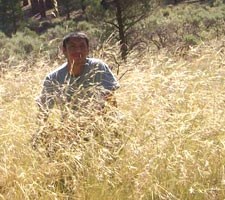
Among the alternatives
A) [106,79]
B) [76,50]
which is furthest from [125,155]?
[76,50]

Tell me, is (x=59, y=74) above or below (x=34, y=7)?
above

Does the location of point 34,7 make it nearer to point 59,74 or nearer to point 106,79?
point 59,74

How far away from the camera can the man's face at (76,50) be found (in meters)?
3.55

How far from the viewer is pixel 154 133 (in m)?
2.69

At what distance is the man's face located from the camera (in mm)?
3553

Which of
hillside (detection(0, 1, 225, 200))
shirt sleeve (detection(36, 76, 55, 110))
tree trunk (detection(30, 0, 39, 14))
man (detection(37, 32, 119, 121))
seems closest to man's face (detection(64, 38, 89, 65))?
man (detection(37, 32, 119, 121))

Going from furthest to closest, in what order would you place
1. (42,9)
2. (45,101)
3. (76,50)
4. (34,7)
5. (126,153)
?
(34,7)
(42,9)
(76,50)
(45,101)
(126,153)

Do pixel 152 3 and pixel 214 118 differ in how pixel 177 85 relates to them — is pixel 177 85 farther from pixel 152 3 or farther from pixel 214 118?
pixel 152 3

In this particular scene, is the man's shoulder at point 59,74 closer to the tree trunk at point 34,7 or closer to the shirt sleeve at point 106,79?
the shirt sleeve at point 106,79

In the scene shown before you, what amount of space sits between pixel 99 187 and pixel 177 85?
934 mm

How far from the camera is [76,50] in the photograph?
356cm

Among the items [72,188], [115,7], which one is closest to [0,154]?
[72,188]

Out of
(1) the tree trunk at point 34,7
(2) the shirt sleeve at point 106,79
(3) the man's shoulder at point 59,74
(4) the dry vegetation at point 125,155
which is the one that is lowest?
(1) the tree trunk at point 34,7

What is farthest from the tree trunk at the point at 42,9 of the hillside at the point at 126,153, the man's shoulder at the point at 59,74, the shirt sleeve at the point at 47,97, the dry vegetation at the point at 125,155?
the dry vegetation at the point at 125,155
